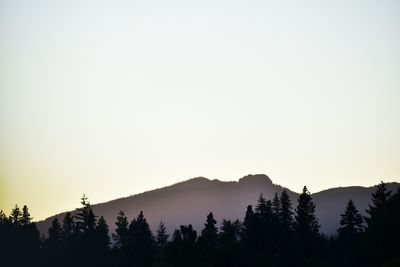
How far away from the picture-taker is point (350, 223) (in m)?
101

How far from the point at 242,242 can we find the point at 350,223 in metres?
17.8

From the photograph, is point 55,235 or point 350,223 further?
point 55,235

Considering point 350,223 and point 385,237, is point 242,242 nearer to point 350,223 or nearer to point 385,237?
point 350,223

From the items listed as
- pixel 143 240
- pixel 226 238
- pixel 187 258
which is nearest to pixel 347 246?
pixel 226 238

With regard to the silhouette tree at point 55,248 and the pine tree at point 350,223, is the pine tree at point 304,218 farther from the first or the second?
the silhouette tree at point 55,248

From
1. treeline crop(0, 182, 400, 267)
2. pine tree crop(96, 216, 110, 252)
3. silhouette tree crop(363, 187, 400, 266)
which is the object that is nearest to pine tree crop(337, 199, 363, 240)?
treeline crop(0, 182, 400, 267)

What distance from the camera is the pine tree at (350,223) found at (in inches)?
3935

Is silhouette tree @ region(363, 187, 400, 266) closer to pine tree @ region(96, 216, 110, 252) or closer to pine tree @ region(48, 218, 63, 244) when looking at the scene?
pine tree @ region(96, 216, 110, 252)

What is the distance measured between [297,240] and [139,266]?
24.6 metres

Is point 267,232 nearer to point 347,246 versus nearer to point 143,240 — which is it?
point 347,246

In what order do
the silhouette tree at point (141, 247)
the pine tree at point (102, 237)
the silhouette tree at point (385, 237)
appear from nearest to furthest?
the silhouette tree at point (385, 237), the silhouette tree at point (141, 247), the pine tree at point (102, 237)

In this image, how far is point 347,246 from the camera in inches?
3853

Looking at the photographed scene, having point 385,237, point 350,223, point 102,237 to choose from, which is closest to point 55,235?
point 102,237

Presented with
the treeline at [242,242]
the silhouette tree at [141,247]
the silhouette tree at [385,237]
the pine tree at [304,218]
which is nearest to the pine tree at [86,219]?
the treeline at [242,242]
